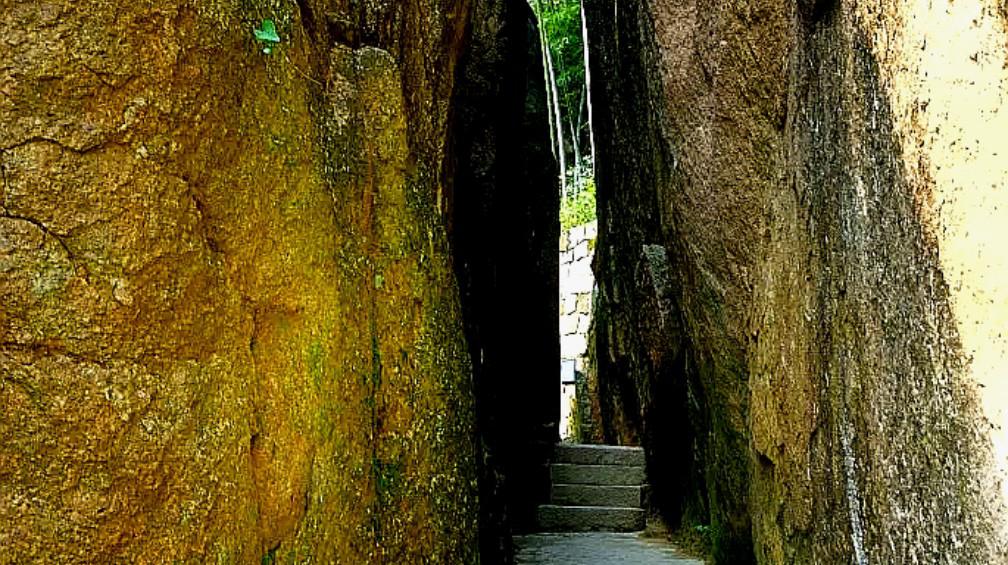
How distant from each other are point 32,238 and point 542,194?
32.6ft

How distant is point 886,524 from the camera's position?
3076 mm

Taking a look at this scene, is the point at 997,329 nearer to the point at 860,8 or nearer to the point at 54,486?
the point at 860,8

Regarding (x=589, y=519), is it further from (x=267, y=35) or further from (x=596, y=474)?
(x=267, y=35)

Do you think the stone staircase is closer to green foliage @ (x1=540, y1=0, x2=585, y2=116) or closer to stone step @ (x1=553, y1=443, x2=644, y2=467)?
stone step @ (x1=553, y1=443, x2=644, y2=467)

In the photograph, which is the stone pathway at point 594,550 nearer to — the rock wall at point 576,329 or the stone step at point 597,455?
the stone step at point 597,455

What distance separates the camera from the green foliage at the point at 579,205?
75.2 ft

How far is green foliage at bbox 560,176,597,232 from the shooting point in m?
22.9

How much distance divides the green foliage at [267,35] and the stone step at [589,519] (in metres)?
8.34

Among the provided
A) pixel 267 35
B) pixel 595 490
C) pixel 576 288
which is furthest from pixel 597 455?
pixel 267 35

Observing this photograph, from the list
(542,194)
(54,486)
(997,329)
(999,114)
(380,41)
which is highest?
(542,194)

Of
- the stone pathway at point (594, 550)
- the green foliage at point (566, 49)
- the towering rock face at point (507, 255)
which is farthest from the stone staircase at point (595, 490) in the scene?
the green foliage at point (566, 49)

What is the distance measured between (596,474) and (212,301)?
30.5ft

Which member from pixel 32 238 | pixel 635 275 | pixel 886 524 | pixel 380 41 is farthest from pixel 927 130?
pixel 635 275

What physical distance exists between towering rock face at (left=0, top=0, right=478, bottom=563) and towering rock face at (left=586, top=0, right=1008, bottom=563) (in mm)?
1527
